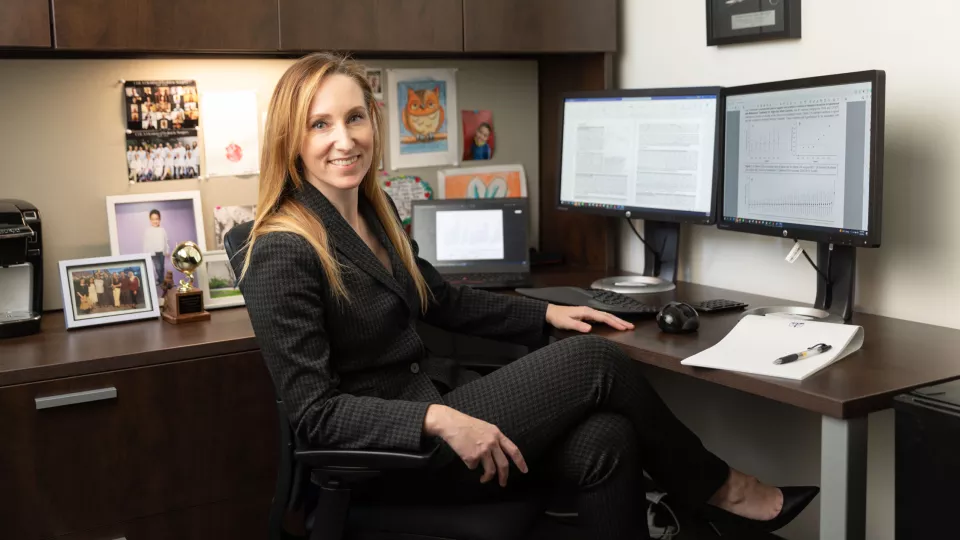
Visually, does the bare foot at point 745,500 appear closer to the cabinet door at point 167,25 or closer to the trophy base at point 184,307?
the trophy base at point 184,307

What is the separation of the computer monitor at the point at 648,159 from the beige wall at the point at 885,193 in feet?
0.57

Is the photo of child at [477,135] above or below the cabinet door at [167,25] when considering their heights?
below

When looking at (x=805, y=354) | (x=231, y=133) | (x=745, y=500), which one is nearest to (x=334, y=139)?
(x=231, y=133)

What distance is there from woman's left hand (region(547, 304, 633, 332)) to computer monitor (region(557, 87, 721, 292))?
0.37 metres

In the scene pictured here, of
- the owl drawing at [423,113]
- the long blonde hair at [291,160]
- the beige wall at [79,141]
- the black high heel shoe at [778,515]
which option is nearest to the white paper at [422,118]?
the owl drawing at [423,113]

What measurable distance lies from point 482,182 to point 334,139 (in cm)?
115

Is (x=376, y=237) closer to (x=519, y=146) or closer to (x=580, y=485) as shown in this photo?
(x=580, y=485)

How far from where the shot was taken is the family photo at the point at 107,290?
7.55 feet

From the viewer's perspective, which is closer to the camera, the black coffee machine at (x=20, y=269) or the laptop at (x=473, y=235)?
the black coffee machine at (x=20, y=269)

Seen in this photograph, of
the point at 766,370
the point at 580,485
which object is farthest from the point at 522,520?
the point at 766,370

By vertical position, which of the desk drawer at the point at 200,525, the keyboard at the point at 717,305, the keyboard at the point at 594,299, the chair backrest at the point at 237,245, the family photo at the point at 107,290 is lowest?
the desk drawer at the point at 200,525

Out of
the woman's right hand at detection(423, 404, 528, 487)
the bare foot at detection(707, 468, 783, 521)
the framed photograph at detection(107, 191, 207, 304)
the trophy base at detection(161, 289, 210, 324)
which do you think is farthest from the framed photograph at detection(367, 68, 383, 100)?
the bare foot at detection(707, 468, 783, 521)

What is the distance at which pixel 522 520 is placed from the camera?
1.68m

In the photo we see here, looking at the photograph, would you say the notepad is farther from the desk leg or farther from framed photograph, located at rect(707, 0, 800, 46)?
framed photograph, located at rect(707, 0, 800, 46)
